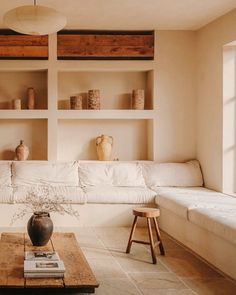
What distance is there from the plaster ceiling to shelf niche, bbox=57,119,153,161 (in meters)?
1.55

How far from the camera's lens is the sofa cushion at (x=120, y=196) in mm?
6500

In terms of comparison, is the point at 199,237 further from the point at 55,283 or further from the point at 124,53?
the point at 124,53

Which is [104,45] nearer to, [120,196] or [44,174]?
[44,174]

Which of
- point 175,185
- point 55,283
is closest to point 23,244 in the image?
point 55,283

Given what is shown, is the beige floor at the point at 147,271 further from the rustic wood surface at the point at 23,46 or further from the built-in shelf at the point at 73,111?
the rustic wood surface at the point at 23,46

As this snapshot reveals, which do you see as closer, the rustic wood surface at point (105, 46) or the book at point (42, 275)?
the book at point (42, 275)

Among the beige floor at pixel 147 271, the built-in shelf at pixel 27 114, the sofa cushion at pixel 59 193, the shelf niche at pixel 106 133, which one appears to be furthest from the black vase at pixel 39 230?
the shelf niche at pixel 106 133

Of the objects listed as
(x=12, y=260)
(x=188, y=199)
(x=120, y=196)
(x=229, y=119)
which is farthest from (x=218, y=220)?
(x=229, y=119)

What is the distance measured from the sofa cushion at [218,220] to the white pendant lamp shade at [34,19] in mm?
2374

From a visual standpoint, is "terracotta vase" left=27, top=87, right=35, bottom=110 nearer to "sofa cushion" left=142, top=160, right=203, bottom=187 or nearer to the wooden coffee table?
"sofa cushion" left=142, top=160, right=203, bottom=187

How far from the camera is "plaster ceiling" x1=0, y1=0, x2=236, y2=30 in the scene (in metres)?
5.89

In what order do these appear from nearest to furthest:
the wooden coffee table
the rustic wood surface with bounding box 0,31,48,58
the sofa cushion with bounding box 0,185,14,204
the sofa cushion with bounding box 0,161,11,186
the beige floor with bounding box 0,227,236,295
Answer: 1. the wooden coffee table
2. the beige floor with bounding box 0,227,236,295
3. the sofa cushion with bounding box 0,185,14,204
4. the sofa cushion with bounding box 0,161,11,186
5. the rustic wood surface with bounding box 0,31,48,58

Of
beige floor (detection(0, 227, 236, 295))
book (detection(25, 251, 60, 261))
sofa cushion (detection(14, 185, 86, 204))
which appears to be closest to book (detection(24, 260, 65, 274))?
book (detection(25, 251, 60, 261))

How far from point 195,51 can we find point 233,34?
1.35 metres
